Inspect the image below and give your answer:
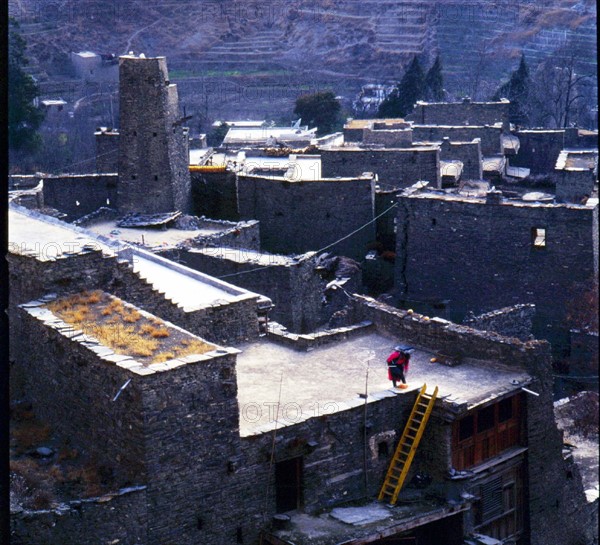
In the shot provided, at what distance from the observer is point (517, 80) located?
55.5 meters

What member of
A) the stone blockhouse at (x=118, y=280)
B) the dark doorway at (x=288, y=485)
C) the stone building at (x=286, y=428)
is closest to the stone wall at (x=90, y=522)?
the stone building at (x=286, y=428)

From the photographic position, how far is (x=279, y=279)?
85.4ft

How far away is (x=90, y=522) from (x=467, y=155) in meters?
28.2

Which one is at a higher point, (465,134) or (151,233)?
(465,134)

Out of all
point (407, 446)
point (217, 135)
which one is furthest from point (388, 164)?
point (217, 135)

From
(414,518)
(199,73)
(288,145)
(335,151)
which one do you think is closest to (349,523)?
(414,518)

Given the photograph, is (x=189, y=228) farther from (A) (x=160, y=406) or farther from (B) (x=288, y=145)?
(A) (x=160, y=406)

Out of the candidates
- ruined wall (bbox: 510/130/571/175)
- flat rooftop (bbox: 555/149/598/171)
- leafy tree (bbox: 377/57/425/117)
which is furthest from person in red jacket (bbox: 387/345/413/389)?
leafy tree (bbox: 377/57/425/117)

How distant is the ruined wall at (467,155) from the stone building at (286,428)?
19.7 metres

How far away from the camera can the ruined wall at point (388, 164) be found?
1410 inches

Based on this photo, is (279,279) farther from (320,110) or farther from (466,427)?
(320,110)

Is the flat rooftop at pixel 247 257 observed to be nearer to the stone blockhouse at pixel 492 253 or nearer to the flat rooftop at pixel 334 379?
the stone blockhouse at pixel 492 253

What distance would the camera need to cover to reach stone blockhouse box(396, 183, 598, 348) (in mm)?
27531

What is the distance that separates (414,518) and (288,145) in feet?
103
